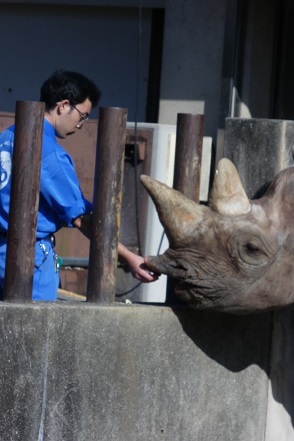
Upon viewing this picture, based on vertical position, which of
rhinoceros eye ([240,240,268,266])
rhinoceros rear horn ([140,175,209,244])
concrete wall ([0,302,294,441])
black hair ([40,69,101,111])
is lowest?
concrete wall ([0,302,294,441])

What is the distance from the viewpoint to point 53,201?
5023 millimetres

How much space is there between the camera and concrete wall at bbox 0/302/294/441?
15.0 feet

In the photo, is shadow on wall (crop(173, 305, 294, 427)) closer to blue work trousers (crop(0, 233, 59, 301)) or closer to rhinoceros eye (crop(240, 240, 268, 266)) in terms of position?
rhinoceros eye (crop(240, 240, 268, 266))

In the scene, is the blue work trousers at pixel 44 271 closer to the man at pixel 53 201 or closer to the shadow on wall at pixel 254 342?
the man at pixel 53 201

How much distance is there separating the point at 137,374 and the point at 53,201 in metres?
0.76

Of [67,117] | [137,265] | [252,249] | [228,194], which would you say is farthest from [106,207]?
[67,117]

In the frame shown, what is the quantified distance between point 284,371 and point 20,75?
6176mm

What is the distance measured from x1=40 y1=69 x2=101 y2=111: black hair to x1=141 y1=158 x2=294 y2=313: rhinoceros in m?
0.93

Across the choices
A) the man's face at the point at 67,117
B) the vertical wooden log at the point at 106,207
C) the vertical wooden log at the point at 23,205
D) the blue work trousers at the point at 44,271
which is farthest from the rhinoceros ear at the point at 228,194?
the man's face at the point at 67,117

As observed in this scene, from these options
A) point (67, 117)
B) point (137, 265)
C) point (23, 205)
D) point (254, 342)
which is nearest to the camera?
point (23, 205)

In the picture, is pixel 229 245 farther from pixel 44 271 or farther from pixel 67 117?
pixel 67 117

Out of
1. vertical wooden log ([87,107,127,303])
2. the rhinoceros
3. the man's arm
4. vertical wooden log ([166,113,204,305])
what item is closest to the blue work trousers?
the man's arm

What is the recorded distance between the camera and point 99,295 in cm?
484

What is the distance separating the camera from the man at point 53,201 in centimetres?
500
